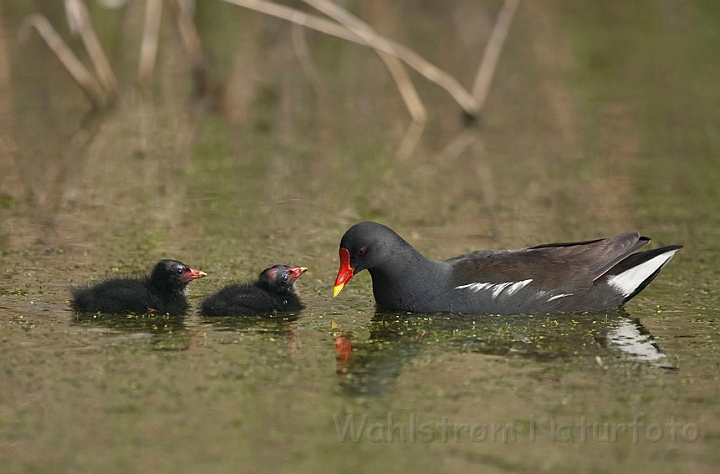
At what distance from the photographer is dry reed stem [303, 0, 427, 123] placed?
963 cm

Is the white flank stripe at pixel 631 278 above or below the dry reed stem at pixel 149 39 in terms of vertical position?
below

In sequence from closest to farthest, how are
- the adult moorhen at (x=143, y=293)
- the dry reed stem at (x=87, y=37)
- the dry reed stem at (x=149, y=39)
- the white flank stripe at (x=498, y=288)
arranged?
the adult moorhen at (x=143, y=293)
the white flank stripe at (x=498, y=288)
the dry reed stem at (x=87, y=37)
the dry reed stem at (x=149, y=39)

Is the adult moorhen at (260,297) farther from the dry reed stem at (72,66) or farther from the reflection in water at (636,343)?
the dry reed stem at (72,66)

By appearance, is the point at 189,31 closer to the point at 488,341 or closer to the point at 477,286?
the point at 477,286

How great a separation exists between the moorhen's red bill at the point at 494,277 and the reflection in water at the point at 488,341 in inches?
3.5

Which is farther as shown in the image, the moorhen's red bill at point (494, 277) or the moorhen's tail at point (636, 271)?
the moorhen's tail at point (636, 271)

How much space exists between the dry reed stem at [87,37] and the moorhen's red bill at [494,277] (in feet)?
18.0

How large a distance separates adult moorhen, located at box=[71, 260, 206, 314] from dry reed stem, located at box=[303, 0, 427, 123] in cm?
368

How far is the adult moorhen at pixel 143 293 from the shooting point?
588cm

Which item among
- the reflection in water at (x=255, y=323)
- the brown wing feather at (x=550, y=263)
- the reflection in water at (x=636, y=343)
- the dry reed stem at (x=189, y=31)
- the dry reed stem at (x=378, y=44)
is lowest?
the reflection in water at (x=636, y=343)

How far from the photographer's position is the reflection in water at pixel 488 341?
5156 mm

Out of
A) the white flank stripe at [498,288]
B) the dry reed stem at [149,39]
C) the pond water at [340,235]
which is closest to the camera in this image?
the pond water at [340,235]

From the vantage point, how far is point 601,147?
35.1ft

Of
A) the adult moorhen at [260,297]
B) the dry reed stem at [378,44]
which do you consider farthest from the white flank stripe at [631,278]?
the dry reed stem at [378,44]
